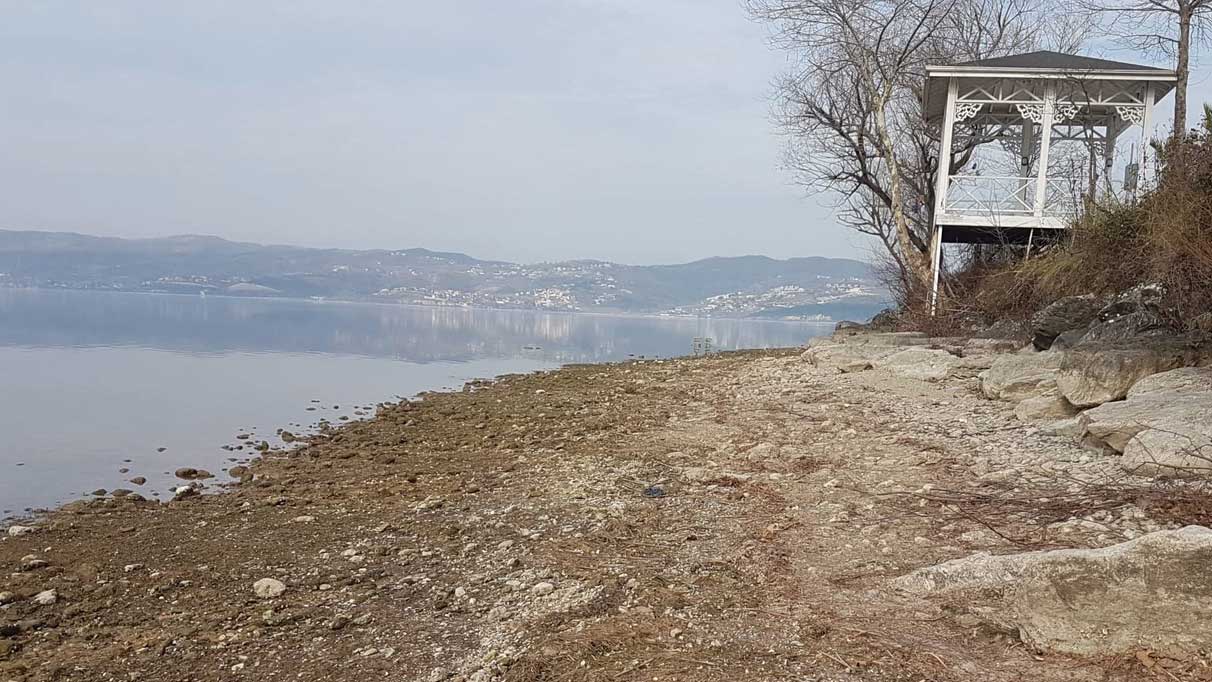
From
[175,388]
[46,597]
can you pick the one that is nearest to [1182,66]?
[46,597]

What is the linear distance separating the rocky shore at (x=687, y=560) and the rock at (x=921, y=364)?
1431mm

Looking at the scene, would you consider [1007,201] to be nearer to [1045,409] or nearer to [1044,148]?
[1044,148]

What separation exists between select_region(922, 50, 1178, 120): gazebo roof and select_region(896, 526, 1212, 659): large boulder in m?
16.5

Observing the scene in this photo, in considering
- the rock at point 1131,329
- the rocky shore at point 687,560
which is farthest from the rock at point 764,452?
the rock at point 1131,329

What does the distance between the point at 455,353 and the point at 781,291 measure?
101 metres

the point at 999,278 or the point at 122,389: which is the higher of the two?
the point at 999,278

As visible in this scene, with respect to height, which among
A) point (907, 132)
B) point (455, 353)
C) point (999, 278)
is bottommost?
point (455, 353)

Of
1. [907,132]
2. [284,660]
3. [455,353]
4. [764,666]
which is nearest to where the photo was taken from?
[764,666]

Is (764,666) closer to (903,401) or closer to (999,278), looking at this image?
(903,401)

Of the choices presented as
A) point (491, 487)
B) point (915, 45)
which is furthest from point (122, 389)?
point (915, 45)

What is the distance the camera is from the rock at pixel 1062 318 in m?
9.54

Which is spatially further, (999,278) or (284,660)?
(999,278)

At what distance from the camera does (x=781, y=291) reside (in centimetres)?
12556

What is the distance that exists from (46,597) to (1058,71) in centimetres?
1889
